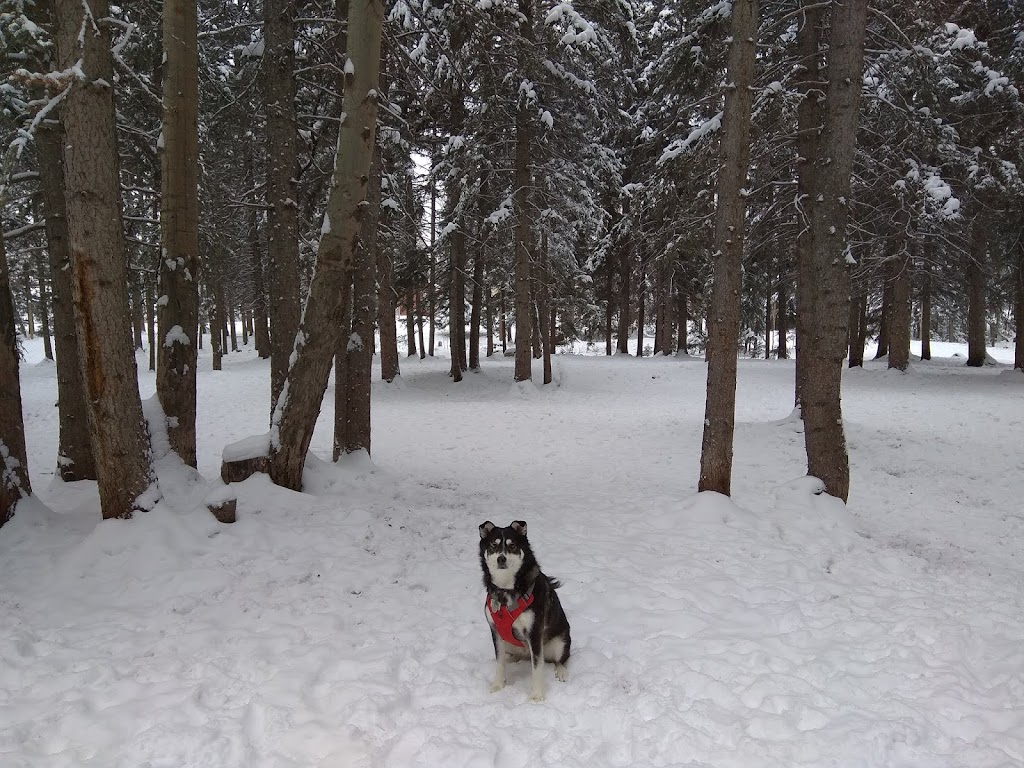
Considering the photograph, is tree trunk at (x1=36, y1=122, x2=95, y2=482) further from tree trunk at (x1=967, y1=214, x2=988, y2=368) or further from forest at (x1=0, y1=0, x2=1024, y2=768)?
tree trunk at (x1=967, y1=214, x2=988, y2=368)

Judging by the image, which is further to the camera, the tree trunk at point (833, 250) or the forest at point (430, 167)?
the tree trunk at point (833, 250)

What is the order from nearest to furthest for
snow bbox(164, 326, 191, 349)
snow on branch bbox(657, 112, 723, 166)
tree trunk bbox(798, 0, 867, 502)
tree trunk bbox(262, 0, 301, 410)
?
snow bbox(164, 326, 191, 349), tree trunk bbox(798, 0, 867, 502), tree trunk bbox(262, 0, 301, 410), snow on branch bbox(657, 112, 723, 166)

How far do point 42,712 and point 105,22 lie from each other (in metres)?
5.70

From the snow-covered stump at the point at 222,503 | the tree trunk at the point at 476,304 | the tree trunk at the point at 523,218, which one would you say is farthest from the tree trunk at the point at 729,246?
the tree trunk at the point at 476,304

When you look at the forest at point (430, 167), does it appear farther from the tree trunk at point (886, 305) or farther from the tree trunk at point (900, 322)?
the tree trunk at point (886, 305)

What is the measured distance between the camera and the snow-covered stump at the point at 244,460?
277 inches

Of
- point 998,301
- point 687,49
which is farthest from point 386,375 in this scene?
point 998,301

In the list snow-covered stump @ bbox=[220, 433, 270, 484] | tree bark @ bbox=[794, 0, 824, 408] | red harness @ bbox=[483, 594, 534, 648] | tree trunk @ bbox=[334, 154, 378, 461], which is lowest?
red harness @ bbox=[483, 594, 534, 648]

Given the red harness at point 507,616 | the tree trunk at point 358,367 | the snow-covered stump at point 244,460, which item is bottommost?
the red harness at point 507,616

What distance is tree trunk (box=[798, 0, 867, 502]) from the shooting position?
7.36 meters

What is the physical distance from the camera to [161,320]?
6.55 metres

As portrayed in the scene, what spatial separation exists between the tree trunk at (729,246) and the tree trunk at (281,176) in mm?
5740

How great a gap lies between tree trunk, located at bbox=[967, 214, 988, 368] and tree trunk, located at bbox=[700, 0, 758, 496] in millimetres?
15839

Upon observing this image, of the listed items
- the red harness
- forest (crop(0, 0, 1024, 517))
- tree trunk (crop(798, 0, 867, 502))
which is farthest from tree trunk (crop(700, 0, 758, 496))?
the red harness
